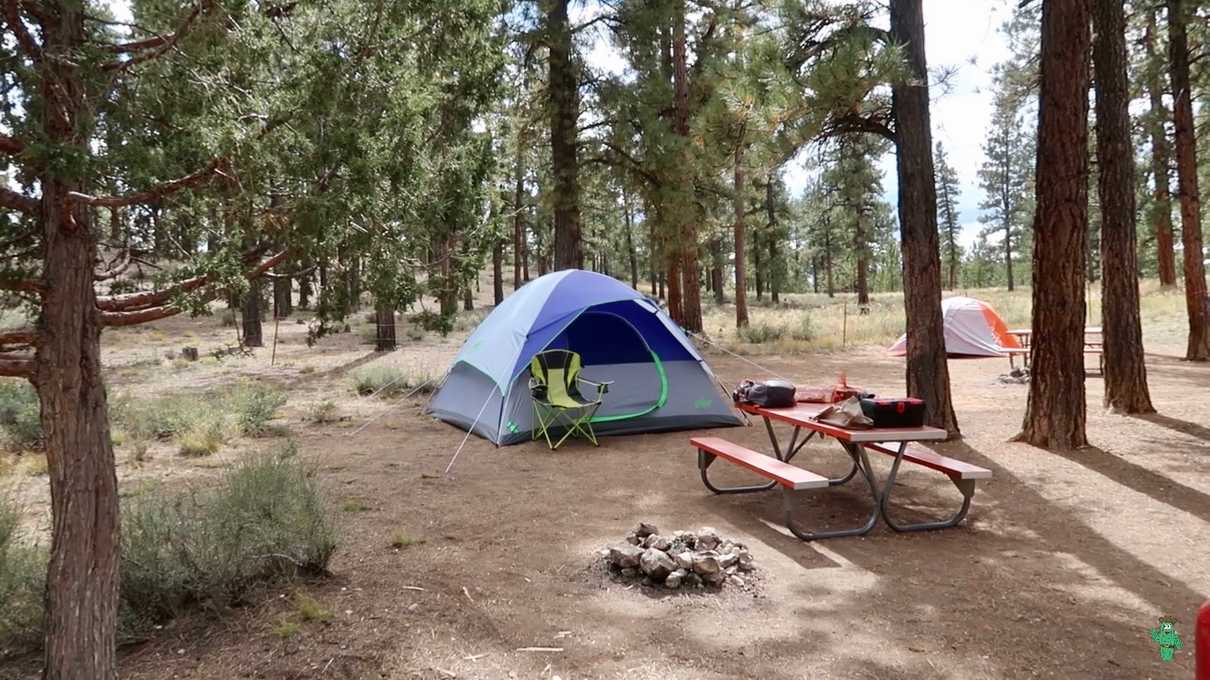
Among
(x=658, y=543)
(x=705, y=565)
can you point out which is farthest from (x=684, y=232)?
(x=705, y=565)

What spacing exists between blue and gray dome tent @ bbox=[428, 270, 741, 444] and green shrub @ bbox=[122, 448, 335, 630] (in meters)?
3.80

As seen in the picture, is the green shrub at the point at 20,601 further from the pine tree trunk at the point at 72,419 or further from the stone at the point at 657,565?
the stone at the point at 657,565

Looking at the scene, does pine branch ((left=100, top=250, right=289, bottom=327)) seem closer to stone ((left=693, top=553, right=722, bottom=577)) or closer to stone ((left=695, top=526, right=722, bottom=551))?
stone ((left=693, top=553, right=722, bottom=577))

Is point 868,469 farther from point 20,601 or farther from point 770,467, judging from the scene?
point 20,601

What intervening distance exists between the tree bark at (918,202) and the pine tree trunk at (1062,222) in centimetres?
82

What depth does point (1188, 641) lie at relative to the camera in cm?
315

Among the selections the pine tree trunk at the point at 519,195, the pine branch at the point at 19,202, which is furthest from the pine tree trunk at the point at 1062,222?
the pine branch at the point at 19,202

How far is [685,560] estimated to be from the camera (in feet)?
12.7

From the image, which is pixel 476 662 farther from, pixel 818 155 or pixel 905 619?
pixel 818 155

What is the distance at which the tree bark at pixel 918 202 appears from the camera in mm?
6688

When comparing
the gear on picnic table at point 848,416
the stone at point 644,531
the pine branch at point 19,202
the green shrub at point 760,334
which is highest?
the pine branch at point 19,202

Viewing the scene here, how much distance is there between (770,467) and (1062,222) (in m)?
3.57

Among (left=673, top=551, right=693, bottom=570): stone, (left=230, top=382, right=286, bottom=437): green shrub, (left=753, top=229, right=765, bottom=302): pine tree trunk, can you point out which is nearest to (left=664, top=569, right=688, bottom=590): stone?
(left=673, top=551, right=693, bottom=570): stone

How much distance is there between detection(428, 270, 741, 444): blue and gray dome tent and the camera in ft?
25.6
